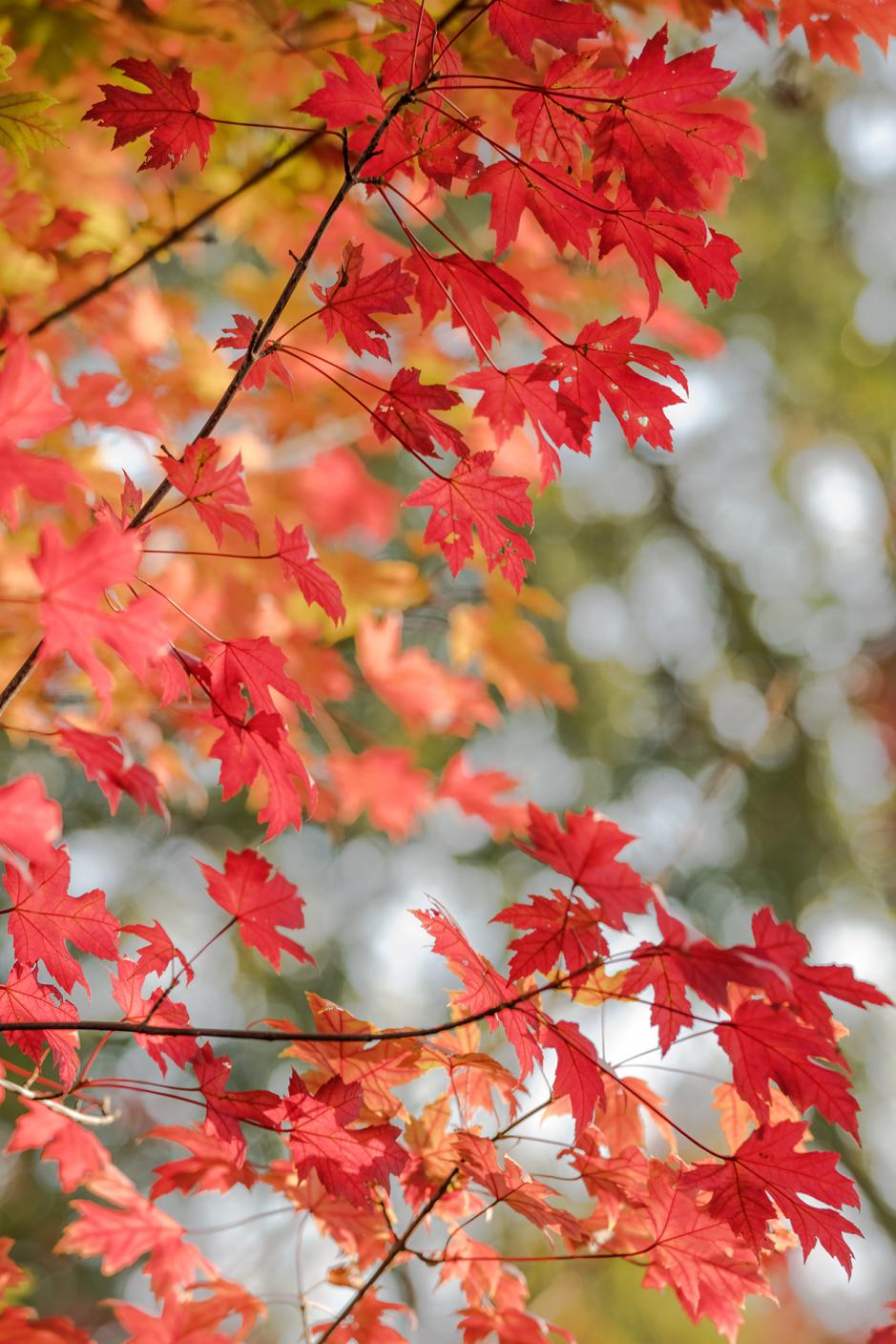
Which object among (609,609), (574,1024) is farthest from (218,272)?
(574,1024)

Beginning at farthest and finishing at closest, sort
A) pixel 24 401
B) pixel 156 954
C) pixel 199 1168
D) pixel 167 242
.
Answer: pixel 167 242 → pixel 199 1168 → pixel 156 954 → pixel 24 401

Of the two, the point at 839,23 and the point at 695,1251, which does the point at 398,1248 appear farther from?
the point at 839,23

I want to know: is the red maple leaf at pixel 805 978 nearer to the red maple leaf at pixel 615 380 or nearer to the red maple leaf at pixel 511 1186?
the red maple leaf at pixel 511 1186

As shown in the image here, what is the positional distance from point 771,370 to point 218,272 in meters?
2.91

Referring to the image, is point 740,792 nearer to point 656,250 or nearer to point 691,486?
point 691,486

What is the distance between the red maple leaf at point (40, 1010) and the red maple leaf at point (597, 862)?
Answer: 49 centimetres

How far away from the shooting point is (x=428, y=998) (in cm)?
481

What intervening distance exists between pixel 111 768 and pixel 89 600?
0.94ft

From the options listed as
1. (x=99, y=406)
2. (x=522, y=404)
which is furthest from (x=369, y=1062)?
(x=99, y=406)

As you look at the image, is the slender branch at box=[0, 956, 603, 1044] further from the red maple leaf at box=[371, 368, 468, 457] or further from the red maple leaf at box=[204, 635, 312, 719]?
the red maple leaf at box=[371, 368, 468, 457]

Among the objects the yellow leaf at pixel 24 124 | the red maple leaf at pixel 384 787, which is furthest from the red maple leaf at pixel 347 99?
the red maple leaf at pixel 384 787

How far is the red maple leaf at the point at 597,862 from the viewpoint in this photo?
2.97ft

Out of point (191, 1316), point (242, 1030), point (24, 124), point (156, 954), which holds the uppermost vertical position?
point (24, 124)

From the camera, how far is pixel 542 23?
919mm
